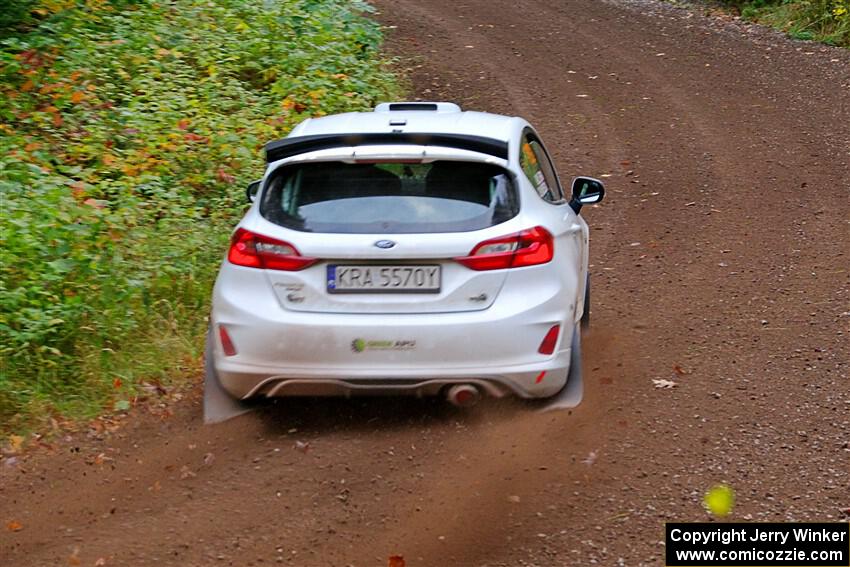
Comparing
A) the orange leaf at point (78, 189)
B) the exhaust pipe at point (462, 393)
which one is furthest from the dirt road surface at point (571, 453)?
the orange leaf at point (78, 189)

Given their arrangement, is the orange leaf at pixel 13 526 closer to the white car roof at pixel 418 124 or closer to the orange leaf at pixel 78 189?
the white car roof at pixel 418 124

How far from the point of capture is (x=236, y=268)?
6184 mm

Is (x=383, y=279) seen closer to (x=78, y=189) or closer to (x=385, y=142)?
(x=385, y=142)

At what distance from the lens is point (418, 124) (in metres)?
6.56

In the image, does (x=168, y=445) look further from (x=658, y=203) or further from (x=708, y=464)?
(x=658, y=203)

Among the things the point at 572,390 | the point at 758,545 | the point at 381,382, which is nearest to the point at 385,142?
the point at 381,382

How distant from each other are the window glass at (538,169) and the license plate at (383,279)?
900mm

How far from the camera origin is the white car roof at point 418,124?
643cm

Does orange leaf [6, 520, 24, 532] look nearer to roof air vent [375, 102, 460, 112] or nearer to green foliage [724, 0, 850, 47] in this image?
roof air vent [375, 102, 460, 112]

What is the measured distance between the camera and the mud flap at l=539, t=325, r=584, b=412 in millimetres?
6398

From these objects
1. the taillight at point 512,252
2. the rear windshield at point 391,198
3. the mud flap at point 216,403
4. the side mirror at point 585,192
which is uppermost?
the rear windshield at point 391,198

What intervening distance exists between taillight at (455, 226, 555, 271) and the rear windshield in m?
0.12

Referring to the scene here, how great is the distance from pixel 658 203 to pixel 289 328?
7.08 meters

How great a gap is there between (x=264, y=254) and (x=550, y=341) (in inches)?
60.1
